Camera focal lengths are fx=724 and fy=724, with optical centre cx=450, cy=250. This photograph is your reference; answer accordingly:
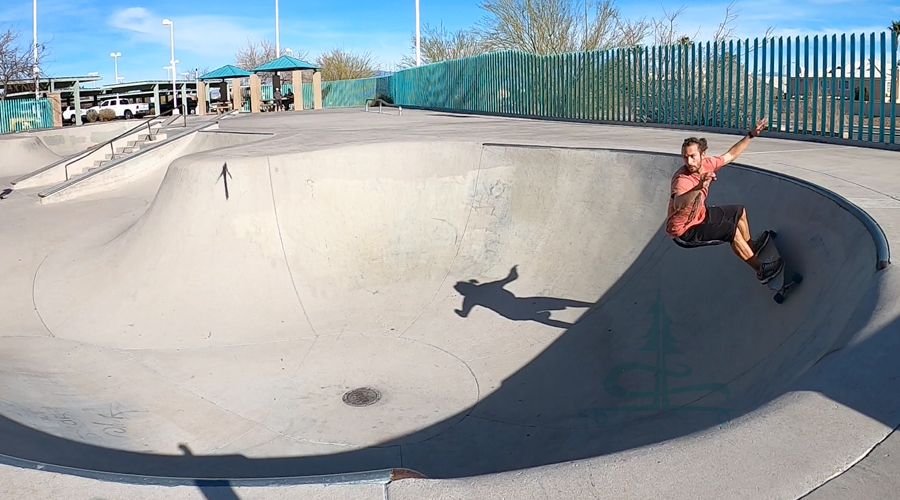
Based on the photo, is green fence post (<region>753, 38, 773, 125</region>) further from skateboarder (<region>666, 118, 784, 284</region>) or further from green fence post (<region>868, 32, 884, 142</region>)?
skateboarder (<region>666, 118, 784, 284</region>)

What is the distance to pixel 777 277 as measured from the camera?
5.73m

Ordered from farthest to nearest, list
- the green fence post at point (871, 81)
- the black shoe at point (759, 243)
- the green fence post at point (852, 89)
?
the green fence post at point (852, 89) < the green fence post at point (871, 81) < the black shoe at point (759, 243)

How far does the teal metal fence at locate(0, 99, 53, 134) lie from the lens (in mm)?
27016

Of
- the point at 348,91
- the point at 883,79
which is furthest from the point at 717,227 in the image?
the point at 348,91

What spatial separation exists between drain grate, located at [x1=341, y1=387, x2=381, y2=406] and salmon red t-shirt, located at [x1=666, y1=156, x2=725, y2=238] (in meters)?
3.30

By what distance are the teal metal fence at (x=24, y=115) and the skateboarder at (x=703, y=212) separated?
28439 mm

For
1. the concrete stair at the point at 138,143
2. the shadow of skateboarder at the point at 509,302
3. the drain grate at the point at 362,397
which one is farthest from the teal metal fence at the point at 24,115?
the drain grate at the point at 362,397

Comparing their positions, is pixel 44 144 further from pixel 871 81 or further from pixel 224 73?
pixel 871 81

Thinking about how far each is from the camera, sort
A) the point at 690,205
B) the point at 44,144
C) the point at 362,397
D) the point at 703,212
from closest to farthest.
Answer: the point at 690,205 → the point at 703,212 → the point at 362,397 → the point at 44,144

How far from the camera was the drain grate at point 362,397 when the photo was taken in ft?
23.0

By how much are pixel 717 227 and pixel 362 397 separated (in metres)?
3.68

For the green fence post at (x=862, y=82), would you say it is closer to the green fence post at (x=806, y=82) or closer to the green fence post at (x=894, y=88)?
the green fence post at (x=894, y=88)

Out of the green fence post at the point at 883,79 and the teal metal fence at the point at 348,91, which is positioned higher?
the teal metal fence at the point at 348,91

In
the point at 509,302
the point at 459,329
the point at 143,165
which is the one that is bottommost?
the point at 459,329
